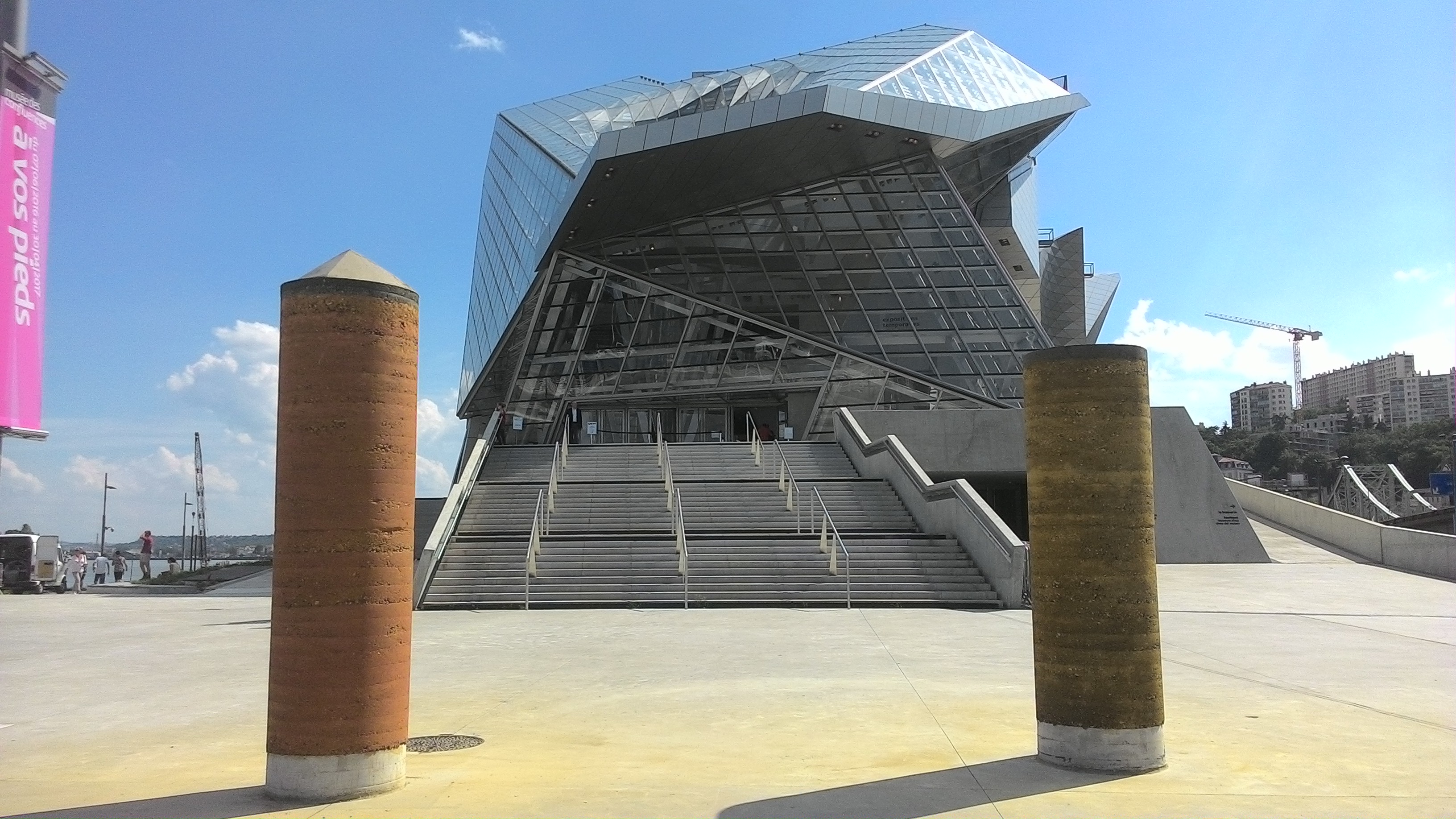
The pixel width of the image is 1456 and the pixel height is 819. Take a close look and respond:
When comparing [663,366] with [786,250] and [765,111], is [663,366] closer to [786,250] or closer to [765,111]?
[786,250]

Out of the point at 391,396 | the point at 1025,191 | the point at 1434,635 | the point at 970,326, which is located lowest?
the point at 1434,635

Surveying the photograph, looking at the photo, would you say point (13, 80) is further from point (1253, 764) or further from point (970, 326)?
point (970, 326)

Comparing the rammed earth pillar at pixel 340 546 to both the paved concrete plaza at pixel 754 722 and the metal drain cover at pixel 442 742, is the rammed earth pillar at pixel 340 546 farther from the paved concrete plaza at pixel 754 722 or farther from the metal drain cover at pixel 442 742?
the metal drain cover at pixel 442 742

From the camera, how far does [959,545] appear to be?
17953 millimetres

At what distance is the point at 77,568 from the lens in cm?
2306

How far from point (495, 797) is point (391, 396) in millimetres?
2277

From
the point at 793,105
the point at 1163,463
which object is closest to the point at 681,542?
the point at 1163,463

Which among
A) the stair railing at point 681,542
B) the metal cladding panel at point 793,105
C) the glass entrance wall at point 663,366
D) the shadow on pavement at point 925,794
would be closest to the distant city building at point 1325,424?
the glass entrance wall at point 663,366

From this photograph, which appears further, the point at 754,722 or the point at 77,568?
the point at 77,568

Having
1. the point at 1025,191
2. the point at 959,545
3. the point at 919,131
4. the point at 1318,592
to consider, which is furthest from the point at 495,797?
the point at 1025,191

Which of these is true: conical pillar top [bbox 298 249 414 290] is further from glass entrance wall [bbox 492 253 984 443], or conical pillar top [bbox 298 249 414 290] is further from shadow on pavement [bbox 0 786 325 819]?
glass entrance wall [bbox 492 253 984 443]

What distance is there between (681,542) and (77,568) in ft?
48.8

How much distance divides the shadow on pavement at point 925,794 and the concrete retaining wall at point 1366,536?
19.0m

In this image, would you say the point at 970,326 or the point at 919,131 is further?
the point at 970,326
